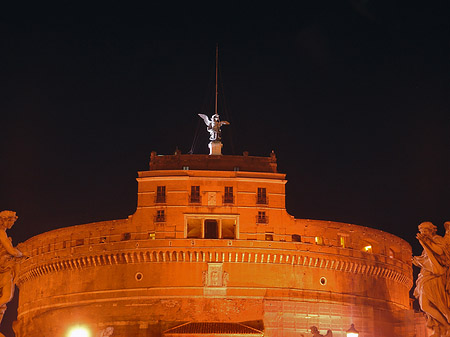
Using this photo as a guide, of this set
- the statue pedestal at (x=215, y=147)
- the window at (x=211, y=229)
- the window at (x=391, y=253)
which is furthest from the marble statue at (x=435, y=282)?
the window at (x=391, y=253)

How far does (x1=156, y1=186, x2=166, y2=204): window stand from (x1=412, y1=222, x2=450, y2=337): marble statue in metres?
38.5

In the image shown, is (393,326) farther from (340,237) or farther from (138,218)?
(138,218)

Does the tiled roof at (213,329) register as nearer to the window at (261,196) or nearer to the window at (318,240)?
the window at (318,240)

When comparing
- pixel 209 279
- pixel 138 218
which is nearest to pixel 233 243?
pixel 209 279

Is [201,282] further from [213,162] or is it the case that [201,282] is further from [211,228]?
[213,162]

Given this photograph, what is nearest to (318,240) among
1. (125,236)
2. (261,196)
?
(261,196)

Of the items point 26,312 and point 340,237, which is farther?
point 26,312

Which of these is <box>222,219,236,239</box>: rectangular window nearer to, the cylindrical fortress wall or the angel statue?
the cylindrical fortress wall

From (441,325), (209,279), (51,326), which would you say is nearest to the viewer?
(441,325)

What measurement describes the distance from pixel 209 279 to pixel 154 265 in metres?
3.96

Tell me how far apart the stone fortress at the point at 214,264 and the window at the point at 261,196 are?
2.8 inches

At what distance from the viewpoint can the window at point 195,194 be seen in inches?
2304

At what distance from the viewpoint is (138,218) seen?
58719 millimetres

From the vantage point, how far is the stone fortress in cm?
5731
